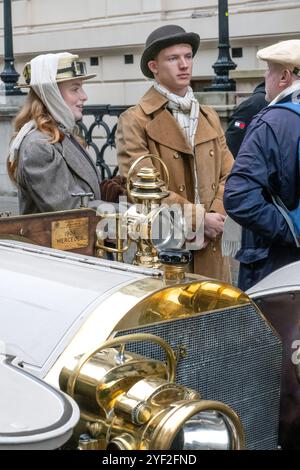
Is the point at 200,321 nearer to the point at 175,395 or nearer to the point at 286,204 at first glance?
the point at 175,395

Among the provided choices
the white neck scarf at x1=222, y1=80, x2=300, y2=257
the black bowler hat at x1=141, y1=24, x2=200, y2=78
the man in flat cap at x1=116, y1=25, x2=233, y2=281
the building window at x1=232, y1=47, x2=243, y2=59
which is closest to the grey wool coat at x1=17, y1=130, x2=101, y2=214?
the man in flat cap at x1=116, y1=25, x2=233, y2=281

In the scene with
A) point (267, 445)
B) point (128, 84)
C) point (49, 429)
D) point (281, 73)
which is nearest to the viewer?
point (49, 429)

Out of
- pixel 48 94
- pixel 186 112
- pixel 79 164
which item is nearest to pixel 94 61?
pixel 186 112

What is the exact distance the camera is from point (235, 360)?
271 cm

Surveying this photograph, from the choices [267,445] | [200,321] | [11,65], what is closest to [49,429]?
[200,321]

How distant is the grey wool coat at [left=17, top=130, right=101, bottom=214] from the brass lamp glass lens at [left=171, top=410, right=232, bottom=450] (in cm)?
219

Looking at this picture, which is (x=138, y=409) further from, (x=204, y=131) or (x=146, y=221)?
(x=204, y=131)

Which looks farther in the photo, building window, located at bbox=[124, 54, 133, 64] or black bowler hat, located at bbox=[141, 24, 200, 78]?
building window, located at bbox=[124, 54, 133, 64]

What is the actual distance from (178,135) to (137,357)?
2655 millimetres

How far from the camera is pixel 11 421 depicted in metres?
1.88

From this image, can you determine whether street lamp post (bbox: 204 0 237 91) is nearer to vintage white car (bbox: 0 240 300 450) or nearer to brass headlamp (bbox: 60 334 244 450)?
vintage white car (bbox: 0 240 300 450)

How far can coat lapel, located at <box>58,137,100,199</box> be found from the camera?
4297 millimetres

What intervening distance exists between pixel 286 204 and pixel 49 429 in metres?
2.31

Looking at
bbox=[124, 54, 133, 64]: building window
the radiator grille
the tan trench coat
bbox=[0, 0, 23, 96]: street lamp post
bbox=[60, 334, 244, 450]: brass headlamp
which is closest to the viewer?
bbox=[60, 334, 244, 450]: brass headlamp
